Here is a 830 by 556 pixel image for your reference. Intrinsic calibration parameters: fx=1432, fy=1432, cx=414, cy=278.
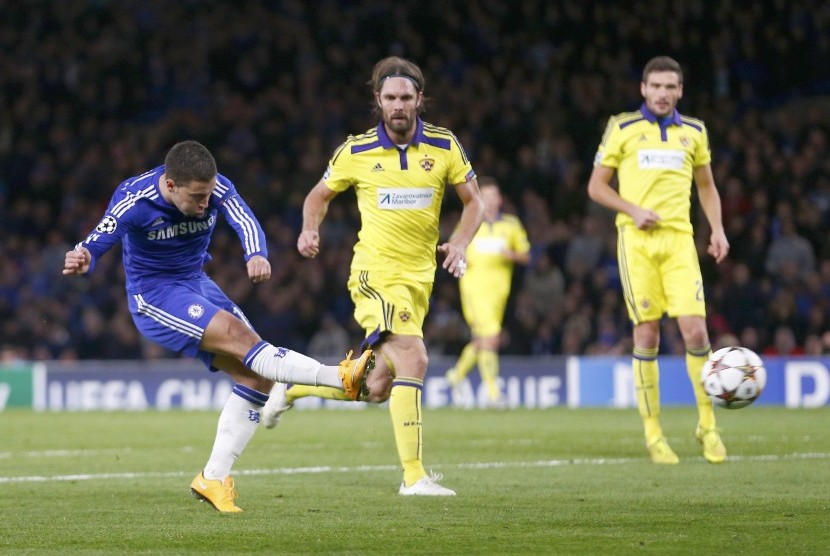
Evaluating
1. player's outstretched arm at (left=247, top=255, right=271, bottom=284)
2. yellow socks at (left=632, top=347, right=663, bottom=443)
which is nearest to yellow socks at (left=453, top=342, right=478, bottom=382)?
yellow socks at (left=632, top=347, right=663, bottom=443)

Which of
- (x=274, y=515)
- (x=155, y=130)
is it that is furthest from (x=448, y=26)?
(x=274, y=515)

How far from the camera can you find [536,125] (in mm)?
20938

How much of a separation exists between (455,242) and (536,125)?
44.3ft

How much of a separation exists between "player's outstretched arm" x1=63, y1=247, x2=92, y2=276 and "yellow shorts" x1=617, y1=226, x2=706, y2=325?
398cm

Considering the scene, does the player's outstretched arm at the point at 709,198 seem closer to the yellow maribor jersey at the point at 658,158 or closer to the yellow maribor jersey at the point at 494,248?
the yellow maribor jersey at the point at 658,158

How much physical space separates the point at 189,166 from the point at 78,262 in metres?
0.71

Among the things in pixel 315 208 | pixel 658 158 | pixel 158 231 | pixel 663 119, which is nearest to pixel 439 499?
pixel 315 208

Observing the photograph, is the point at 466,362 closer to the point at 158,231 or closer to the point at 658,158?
the point at 658,158

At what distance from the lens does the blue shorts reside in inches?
283

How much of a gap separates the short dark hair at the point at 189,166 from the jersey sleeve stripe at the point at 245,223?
343 millimetres

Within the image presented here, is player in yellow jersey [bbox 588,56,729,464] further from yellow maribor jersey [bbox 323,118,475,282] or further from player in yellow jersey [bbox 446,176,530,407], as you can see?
player in yellow jersey [bbox 446,176,530,407]

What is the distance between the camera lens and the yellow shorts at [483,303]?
1655 centimetres

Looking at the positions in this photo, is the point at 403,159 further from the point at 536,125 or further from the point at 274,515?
the point at 536,125

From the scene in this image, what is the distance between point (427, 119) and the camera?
72.2 feet
